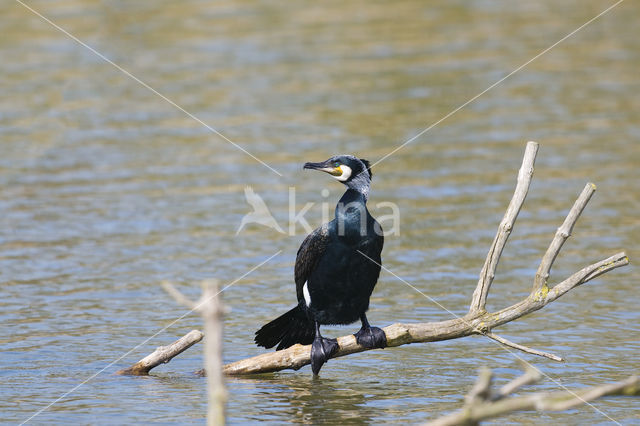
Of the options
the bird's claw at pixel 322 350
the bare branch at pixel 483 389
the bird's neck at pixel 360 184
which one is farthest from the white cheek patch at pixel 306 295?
the bare branch at pixel 483 389

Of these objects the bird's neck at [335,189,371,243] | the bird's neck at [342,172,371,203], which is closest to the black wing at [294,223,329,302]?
the bird's neck at [335,189,371,243]

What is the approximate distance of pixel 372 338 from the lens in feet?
22.3

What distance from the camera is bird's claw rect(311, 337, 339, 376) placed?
6.96m

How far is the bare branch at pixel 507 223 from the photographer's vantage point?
6.20 meters

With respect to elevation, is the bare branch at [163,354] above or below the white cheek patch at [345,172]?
below

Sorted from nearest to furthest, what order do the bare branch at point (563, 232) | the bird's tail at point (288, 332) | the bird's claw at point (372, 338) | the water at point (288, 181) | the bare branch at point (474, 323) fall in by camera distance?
1. the bare branch at point (563, 232)
2. the bare branch at point (474, 323)
3. the bird's claw at point (372, 338)
4. the bird's tail at point (288, 332)
5. the water at point (288, 181)

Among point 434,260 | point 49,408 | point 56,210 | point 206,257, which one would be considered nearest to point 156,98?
point 56,210

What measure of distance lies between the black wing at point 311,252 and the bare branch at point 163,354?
804mm

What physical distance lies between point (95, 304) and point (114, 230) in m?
2.36

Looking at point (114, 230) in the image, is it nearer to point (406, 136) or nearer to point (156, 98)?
point (406, 136)

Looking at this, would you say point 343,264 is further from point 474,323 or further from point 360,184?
point 474,323

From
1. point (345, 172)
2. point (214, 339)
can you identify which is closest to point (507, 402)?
point (214, 339)

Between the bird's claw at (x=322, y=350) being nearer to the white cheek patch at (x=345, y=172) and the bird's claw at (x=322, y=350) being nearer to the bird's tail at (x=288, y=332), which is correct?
the bird's tail at (x=288, y=332)

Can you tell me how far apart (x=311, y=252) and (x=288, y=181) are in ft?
20.3
